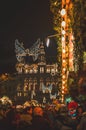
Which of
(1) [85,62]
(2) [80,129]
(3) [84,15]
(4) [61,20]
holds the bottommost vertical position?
(2) [80,129]

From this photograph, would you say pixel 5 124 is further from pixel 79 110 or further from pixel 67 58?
Answer: pixel 67 58

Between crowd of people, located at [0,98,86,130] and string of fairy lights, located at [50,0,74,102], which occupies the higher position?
string of fairy lights, located at [50,0,74,102]

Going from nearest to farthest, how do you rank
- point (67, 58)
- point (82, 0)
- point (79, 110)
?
point (79, 110) → point (82, 0) → point (67, 58)

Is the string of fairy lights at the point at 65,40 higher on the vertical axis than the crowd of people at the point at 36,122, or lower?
higher

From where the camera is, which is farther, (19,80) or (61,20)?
(19,80)

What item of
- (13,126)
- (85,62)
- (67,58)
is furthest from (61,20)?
(13,126)

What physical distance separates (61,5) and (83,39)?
47.5ft

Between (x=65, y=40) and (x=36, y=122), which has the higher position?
(x=65, y=40)

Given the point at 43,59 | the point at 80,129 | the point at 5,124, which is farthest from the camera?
the point at 43,59

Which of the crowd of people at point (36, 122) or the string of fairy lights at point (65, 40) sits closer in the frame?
the crowd of people at point (36, 122)

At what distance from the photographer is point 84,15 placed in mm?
11945

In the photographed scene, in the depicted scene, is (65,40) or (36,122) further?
(65,40)

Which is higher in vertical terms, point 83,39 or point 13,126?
point 83,39

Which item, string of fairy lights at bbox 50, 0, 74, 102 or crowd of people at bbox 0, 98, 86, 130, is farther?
string of fairy lights at bbox 50, 0, 74, 102
